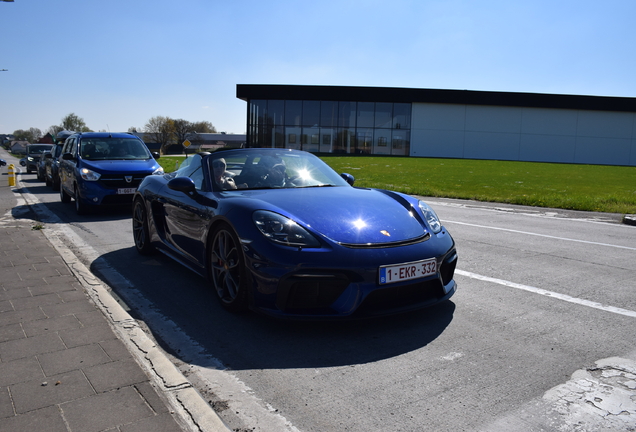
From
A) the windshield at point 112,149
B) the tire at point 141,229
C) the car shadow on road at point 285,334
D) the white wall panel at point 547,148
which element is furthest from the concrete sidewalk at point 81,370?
the white wall panel at point 547,148

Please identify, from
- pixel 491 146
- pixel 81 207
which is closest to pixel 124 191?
pixel 81 207

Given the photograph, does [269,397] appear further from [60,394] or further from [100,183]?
[100,183]

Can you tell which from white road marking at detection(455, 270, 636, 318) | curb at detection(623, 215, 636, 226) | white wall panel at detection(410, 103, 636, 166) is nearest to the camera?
Result: white road marking at detection(455, 270, 636, 318)

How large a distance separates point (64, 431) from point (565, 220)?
9.80m

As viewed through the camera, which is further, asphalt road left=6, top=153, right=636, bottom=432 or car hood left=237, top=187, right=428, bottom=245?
car hood left=237, top=187, right=428, bottom=245

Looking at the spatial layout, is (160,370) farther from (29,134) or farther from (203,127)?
(29,134)

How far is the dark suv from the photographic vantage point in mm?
10055

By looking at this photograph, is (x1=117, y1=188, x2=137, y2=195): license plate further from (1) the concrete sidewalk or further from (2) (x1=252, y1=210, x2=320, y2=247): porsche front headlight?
(2) (x1=252, y1=210, x2=320, y2=247): porsche front headlight

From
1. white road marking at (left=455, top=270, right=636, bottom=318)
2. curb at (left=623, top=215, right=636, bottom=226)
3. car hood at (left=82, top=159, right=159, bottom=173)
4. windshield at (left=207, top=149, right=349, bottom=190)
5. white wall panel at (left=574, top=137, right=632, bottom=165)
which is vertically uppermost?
white wall panel at (left=574, top=137, right=632, bottom=165)

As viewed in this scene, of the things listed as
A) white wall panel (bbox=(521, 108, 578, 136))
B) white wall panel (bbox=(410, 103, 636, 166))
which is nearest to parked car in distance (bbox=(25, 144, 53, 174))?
white wall panel (bbox=(410, 103, 636, 166))

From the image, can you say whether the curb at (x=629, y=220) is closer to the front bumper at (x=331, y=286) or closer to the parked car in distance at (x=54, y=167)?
the front bumper at (x=331, y=286)

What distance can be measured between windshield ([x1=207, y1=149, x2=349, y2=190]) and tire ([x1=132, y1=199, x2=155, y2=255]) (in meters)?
1.64

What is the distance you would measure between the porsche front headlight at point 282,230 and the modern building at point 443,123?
44.3 metres

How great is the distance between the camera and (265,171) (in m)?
5.06
